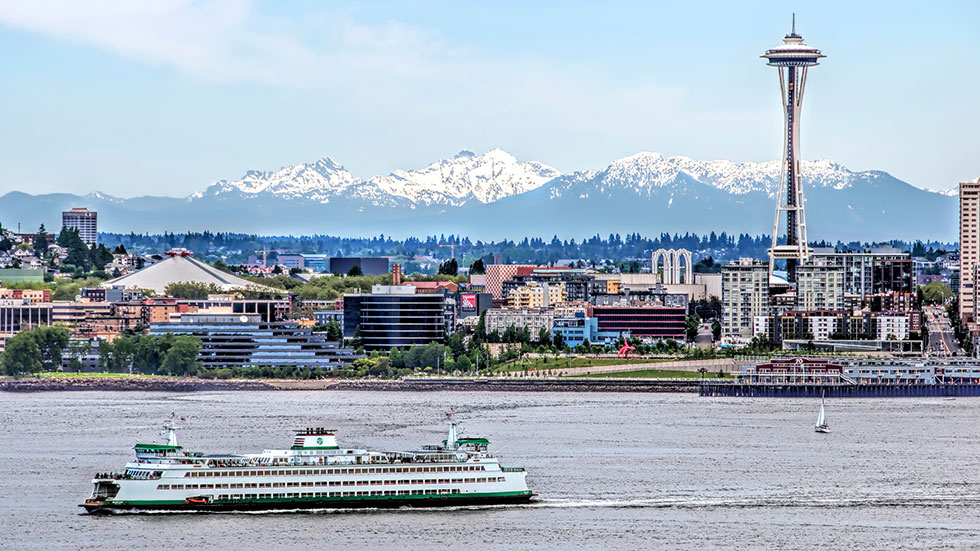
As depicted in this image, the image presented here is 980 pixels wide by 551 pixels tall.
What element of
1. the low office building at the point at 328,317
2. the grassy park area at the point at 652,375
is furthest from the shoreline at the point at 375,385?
the low office building at the point at 328,317

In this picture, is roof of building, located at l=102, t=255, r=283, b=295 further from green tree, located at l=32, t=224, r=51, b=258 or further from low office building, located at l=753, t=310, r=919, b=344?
low office building, located at l=753, t=310, r=919, b=344

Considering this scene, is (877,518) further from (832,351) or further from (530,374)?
(832,351)

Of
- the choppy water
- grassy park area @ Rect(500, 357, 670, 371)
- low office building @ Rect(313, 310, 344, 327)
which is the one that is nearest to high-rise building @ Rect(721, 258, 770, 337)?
low office building @ Rect(313, 310, 344, 327)

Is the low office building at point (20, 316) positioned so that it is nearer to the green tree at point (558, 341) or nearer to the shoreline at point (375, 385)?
the shoreline at point (375, 385)

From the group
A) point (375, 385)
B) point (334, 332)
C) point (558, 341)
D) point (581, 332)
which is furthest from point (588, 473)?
point (581, 332)

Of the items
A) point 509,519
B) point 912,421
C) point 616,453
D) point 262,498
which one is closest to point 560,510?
point 509,519

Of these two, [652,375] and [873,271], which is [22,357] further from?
[873,271]
